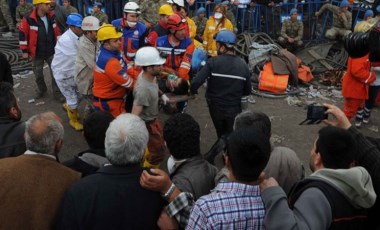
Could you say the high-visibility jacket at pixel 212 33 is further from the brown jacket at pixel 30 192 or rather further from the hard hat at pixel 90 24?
the brown jacket at pixel 30 192

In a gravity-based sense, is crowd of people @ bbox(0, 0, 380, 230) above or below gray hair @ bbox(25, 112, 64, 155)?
below

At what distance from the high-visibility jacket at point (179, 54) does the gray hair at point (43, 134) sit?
10.1 feet

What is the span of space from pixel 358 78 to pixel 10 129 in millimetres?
5151

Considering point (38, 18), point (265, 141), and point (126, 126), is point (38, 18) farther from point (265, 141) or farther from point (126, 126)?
point (265, 141)

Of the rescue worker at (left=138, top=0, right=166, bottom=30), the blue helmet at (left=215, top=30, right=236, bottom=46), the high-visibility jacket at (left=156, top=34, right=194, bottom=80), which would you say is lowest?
the high-visibility jacket at (left=156, top=34, right=194, bottom=80)

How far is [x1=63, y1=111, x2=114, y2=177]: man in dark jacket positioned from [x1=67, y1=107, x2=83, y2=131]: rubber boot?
3317 millimetres

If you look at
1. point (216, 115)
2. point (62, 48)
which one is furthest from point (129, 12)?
point (216, 115)

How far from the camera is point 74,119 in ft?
21.1

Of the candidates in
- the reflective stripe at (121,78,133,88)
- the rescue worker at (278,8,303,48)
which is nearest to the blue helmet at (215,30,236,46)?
the reflective stripe at (121,78,133,88)

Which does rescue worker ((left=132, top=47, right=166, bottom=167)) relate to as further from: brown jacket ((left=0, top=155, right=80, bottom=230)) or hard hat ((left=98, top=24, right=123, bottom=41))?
→ brown jacket ((left=0, top=155, right=80, bottom=230))

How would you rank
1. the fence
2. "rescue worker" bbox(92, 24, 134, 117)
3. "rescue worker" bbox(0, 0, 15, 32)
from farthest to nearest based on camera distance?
1. "rescue worker" bbox(0, 0, 15, 32)
2. the fence
3. "rescue worker" bbox(92, 24, 134, 117)

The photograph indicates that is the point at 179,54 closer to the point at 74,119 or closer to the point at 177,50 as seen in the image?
the point at 177,50

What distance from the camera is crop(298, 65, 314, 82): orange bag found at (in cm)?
837

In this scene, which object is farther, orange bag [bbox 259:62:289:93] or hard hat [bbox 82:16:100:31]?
orange bag [bbox 259:62:289:93]
